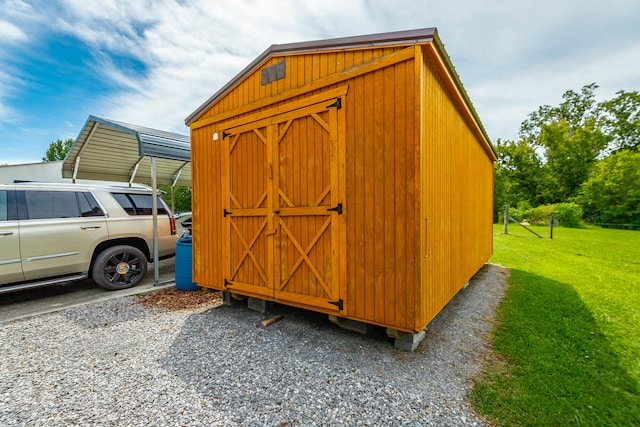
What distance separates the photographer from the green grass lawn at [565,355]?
80.9 inches

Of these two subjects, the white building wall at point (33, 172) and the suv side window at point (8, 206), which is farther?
the white building wall at point (33, 172)

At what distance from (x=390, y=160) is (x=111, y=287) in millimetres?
5486

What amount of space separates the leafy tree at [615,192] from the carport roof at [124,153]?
31.1 m

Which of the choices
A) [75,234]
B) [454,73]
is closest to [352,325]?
[454,73]

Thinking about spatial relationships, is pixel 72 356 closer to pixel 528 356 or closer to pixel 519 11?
pixel 528 356

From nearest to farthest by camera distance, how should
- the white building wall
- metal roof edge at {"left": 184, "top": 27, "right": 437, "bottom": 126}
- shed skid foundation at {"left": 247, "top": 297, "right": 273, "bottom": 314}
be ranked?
1. metal roof edge at {"left": 184, "top": 27, "right": 437, "bottom": 126}
2. shed skid foundation at {"left": 247, "top": 297, "right": 273, "bottom": 314}
3. the white building wall

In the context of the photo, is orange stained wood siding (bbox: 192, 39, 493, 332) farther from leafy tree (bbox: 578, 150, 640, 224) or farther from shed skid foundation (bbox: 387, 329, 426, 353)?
leafy tree (bbox: 578, 150, 640, 224)

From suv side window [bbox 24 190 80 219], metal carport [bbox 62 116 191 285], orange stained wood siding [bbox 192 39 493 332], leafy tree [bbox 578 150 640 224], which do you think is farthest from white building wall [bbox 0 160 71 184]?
leafy tree [bbox 578 150 640 224]

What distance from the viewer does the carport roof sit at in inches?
208

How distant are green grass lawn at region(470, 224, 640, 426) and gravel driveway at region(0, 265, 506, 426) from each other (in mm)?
278

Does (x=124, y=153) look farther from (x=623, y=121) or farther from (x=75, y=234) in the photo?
(x=623, y=121)

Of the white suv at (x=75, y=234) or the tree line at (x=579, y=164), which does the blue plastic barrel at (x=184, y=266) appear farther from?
the tree line at (x=579, y=164)

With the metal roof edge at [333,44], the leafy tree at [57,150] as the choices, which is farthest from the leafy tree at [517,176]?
the leafy tree at [57,150]

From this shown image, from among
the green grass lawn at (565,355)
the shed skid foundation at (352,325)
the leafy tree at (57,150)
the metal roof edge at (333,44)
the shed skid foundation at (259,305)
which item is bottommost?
the green grass lawn at (565,355)
